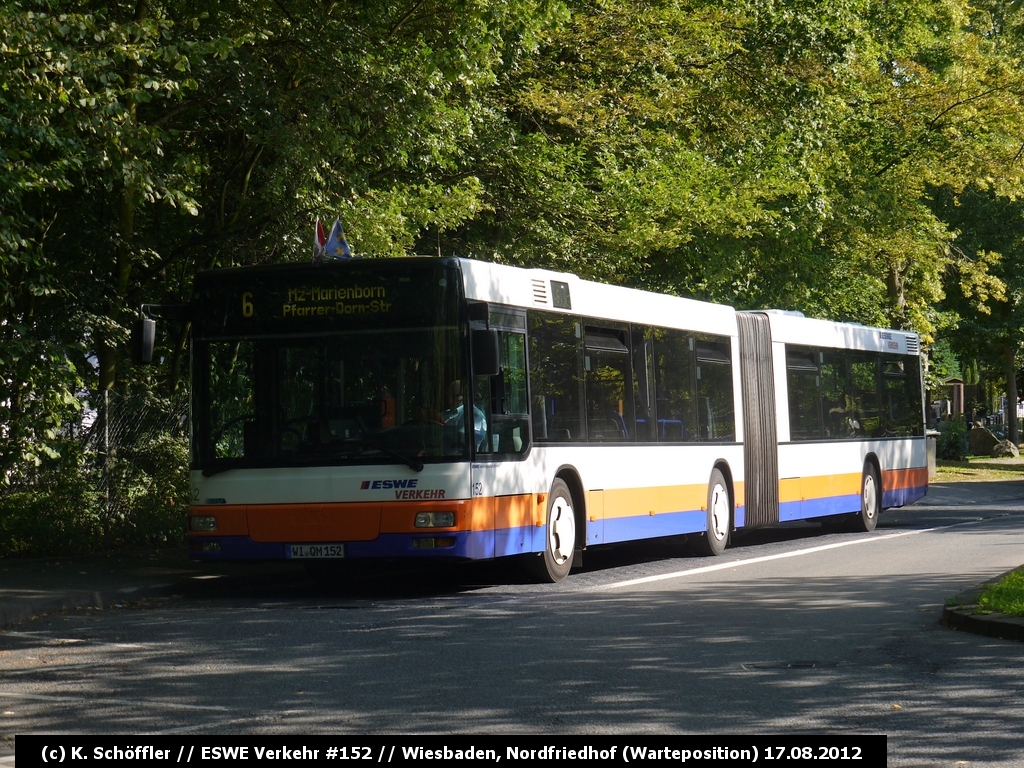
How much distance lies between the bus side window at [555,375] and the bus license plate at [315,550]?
2.24m

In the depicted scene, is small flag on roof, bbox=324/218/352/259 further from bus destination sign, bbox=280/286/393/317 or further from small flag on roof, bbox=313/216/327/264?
bus destination sign, bbox=280/286/393/317

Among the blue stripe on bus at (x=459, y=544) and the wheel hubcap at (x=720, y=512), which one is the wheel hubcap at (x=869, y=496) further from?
the blue stripe on bus at (x=459, y=544)

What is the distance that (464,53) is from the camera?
16.9 metres

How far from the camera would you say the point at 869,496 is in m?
A: 23.1

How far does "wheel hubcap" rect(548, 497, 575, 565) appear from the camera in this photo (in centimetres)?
1453

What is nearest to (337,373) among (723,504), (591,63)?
(723,504)

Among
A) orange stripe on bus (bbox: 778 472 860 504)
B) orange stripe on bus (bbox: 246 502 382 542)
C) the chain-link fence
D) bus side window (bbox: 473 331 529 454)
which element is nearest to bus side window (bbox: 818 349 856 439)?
orange stripe on bus (bbox: 778 472 860 504)

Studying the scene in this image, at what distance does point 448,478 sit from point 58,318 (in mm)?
6252

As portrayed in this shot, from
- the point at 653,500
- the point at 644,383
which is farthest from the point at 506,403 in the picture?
the point at 653,500

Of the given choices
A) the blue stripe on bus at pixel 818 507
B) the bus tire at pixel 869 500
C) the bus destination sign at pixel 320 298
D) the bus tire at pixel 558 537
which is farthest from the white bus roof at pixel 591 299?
the bus tire at pixel 869 500

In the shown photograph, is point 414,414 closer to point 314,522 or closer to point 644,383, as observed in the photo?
point 314,522

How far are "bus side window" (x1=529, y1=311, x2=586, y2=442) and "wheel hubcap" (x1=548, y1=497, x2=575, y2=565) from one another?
680 mm

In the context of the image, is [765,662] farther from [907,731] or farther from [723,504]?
[723,504]

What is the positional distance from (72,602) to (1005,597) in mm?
7996
